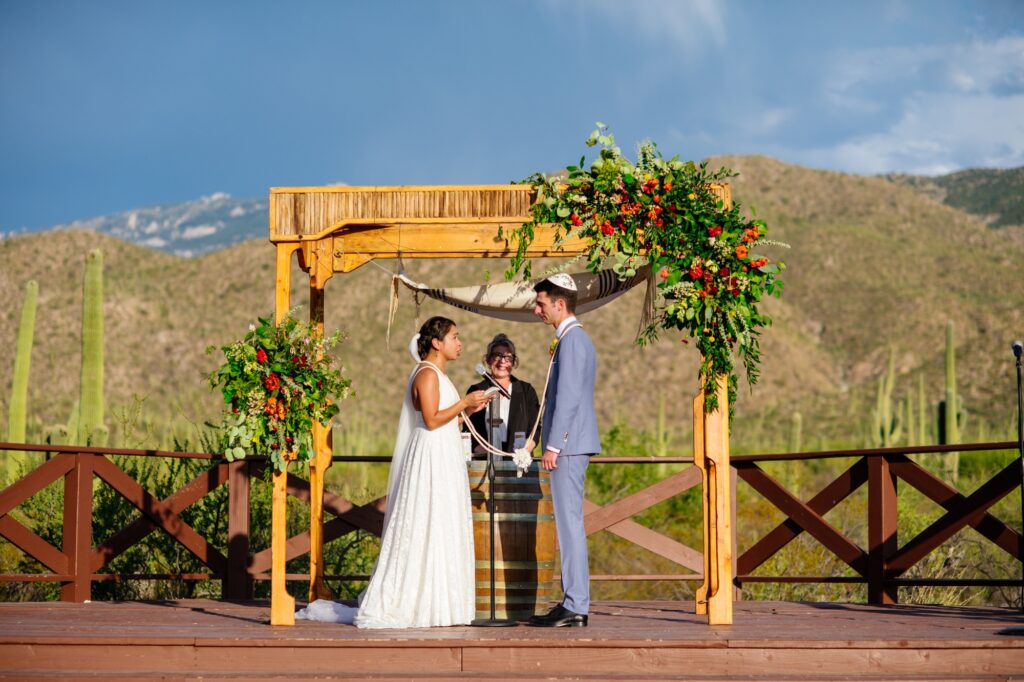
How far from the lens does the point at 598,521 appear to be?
9180 mm

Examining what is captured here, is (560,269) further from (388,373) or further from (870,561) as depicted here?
(388,373)

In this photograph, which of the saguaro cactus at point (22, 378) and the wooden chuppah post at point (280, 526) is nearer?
the wooden chuppah post at point (280, 526)

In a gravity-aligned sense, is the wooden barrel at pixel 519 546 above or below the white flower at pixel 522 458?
below

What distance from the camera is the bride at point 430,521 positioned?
23.8ft

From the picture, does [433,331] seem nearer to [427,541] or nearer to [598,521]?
[427,541]

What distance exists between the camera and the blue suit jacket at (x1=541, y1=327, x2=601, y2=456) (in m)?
6.91

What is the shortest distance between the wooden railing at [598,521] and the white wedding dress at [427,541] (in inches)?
62.2

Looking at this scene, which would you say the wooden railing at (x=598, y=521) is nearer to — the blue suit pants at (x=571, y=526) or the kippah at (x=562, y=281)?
the blue suit pants at (x=571, y=526)

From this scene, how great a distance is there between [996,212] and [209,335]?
55583 mm

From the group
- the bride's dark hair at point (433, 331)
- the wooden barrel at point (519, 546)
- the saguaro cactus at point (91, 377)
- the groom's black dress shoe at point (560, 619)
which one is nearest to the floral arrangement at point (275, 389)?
the bride's dark hair at point (433, 331)

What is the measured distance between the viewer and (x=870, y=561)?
29.3ft

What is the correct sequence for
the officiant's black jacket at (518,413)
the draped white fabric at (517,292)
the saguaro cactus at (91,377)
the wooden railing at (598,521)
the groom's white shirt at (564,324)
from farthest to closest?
the saguaro cactus at (91,377), the wooden railing at (598,521), the officiant's black jacket at (518,413), the draped white fabric at (517,292), the groom's white shirt at (564,324)

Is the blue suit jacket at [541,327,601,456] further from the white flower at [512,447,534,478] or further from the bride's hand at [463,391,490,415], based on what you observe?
the bride's hand at [463,391,490,415]

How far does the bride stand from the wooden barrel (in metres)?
0.11
